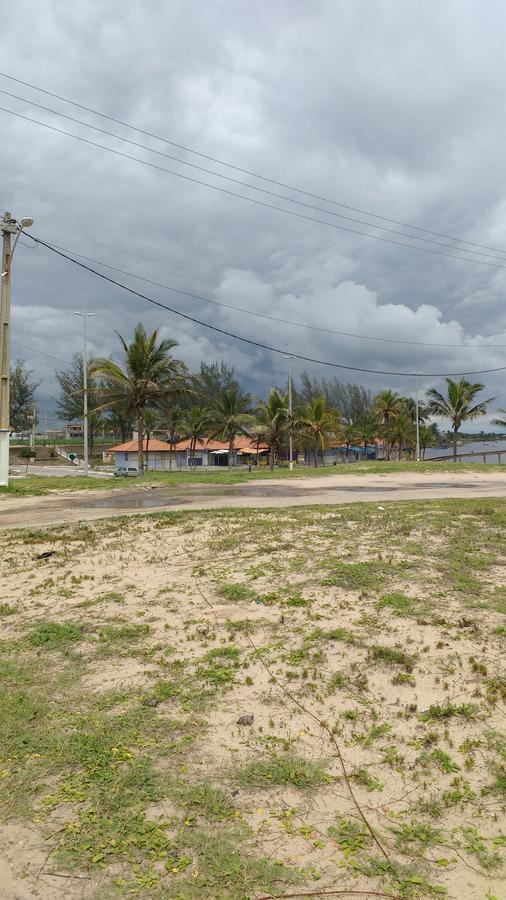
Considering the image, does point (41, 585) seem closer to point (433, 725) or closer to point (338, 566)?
point (338, 566)

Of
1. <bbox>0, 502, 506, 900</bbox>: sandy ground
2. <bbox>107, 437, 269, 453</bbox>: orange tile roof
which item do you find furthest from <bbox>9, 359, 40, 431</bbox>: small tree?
<bbox>0, 502, 506, 900</bbox>: sandy ground

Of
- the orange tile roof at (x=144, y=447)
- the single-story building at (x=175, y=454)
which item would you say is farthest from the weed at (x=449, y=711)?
the single-story building at (x=175, y=454)

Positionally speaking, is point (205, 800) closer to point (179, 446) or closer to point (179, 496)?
point (179, 496)

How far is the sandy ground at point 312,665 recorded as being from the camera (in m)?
2.49

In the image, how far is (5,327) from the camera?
19.1 metres

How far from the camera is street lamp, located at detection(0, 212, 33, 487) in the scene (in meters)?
18.4

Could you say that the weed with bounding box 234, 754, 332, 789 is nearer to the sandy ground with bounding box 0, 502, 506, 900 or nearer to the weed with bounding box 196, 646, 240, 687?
the sandy ground with bounding box 0, 502, 506, 900

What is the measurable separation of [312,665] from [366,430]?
66.6 meters

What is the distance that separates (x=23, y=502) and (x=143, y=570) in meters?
10.0

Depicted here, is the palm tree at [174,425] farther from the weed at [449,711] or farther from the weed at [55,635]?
the weed at [449,711]

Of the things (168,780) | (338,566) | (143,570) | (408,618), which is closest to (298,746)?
(168,780)

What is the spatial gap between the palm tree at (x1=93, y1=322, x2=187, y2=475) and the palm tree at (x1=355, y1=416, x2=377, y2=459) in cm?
4235

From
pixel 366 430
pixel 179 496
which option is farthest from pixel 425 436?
pixel 179 496

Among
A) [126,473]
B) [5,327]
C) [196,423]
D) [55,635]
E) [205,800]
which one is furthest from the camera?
[196,423]
